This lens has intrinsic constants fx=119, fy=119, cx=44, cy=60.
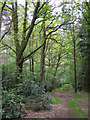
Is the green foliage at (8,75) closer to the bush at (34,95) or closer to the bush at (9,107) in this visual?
the bush at (34,95)

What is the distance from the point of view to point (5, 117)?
289cm

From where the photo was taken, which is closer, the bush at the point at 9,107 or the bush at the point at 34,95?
the bush at the point at 9,107

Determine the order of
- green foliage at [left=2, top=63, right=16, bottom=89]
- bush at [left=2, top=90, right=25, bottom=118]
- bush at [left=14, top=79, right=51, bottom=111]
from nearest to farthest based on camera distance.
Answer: bush at [left=2, top=90, right=25, bottom=118] → green foliage at [left=2, top=63, right=16, bottom=89] → bush at [left=14, top=79, right=51, bottom=111]

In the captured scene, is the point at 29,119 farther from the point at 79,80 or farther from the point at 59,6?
the point at 79,80

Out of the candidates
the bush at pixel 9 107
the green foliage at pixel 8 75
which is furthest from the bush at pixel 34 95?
the bush at pixel 9 107

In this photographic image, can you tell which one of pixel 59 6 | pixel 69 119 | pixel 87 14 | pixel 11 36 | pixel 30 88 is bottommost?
pixel 69 119

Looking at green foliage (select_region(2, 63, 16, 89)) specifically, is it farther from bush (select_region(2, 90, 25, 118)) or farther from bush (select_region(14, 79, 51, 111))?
bush (select_region(2, 90, 25, 118))

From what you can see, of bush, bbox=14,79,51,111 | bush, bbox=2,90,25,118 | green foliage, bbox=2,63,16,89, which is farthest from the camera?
bush, bbox=14,79,51,111

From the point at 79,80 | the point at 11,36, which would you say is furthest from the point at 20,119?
the point at 79,80

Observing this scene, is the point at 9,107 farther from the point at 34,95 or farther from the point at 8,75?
the point at 34,95

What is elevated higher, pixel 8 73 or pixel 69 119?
pixel 8 73

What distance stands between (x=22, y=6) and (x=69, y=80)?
8.01m

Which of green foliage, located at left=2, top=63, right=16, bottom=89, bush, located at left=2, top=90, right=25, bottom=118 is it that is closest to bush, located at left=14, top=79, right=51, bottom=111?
green foliage, located at left=2, top=63, right=16, bottom=89

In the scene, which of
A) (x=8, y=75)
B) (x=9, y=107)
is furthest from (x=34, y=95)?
(x=9, y=107)
